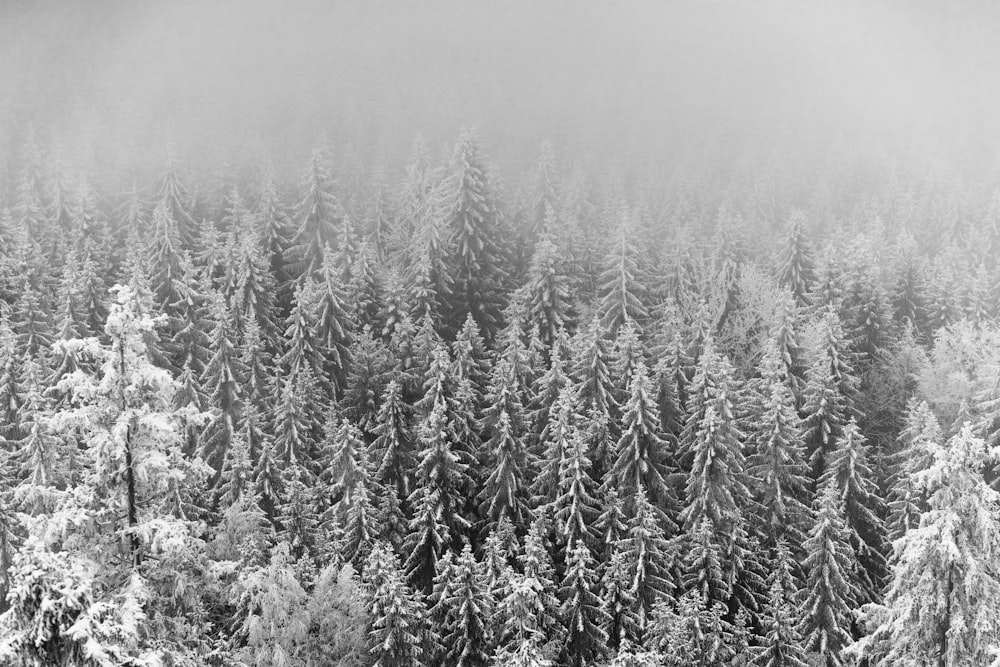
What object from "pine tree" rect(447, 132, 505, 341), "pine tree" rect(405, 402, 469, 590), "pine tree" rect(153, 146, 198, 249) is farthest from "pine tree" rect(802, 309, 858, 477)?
"pine tree" rect(153, 146, 198, 249)

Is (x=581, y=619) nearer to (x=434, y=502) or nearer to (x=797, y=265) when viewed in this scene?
(x=434, y=502)

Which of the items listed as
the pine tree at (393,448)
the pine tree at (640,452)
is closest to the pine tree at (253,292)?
the pine tree at (393,448)

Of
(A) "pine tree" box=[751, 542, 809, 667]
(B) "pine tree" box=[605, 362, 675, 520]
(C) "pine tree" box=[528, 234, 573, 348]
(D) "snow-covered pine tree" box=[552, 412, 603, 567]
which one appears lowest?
(A) "pine tree" box=[751, 542, 809, 667]

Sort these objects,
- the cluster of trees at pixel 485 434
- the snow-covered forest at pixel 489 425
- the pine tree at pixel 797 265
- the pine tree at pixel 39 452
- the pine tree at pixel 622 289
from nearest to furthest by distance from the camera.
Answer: the cluster of trees at pixel 485 434
the snow-covered forest at pixel 489 425
the pine tree at pixel 39 452
the pine tree at pixel 622 289
the pine tree at pixel 797 265

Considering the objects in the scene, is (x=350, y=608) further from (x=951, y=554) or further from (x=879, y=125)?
(x=879, y=125)

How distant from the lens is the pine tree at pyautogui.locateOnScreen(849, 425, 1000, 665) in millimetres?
15312

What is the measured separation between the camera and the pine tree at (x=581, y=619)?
34.8 m

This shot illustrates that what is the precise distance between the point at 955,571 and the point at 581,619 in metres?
21.2

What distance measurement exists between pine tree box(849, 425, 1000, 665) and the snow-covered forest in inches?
2.3

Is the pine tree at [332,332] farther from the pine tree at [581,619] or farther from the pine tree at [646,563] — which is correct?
the pine tree at [581,619]

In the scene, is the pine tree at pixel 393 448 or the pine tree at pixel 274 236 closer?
the pine tree at pixel 393 448

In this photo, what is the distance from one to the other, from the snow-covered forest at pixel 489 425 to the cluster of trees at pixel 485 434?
0.14 meters

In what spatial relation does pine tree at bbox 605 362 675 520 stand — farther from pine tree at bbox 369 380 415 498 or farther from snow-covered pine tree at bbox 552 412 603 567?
pine tree at bbox 369 380 415 498

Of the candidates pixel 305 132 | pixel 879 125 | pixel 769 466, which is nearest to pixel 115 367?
pixel 769 466
